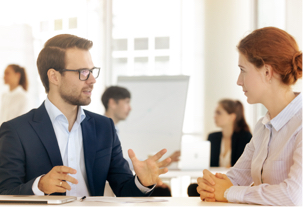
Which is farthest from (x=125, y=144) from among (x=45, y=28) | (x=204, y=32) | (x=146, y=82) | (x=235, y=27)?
(x=235, y=27)

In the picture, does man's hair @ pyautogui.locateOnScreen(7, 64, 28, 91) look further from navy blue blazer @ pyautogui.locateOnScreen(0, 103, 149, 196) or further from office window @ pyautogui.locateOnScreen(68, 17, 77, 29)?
navy blue blazer @ pyautogui.locateOnScreen(0, 103, 149, 196)

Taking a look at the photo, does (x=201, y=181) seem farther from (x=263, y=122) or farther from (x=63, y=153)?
(x=63, y=153)

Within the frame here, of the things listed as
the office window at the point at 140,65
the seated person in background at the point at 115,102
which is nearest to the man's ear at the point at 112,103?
the seated person in background at the point at 115,102

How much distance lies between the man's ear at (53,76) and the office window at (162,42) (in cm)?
380

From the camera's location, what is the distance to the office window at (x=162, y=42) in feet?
18.1

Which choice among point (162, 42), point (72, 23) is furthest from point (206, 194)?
point (162, 42)

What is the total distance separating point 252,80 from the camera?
136cm

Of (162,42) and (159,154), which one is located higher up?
(162,42)

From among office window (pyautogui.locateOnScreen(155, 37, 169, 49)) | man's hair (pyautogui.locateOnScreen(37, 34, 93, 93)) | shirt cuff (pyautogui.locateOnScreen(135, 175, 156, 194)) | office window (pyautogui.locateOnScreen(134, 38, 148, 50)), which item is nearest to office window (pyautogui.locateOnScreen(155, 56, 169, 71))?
office window (pyautogui.locateOnScreen(155, 37, 169, 49))

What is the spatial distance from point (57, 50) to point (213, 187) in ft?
3.91

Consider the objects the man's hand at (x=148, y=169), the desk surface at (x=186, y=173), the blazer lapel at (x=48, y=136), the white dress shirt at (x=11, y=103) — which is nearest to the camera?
the man's hand at (x=148, y=169)

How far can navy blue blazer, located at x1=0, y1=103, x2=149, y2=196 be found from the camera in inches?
62.3

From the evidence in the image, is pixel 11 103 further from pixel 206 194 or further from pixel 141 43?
pixel 141 43

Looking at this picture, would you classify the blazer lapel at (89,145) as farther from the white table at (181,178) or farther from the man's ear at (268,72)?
the white table at (181,178)
